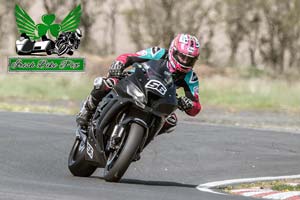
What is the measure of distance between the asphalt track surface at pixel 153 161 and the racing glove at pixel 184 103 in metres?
0.95

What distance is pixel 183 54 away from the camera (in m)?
12.2

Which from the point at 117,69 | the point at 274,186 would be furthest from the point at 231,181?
the point at 117,69

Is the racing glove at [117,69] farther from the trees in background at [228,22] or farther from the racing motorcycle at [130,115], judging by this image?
the trees in background at [228,22]

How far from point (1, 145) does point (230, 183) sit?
14.0 feet

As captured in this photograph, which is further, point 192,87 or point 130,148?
point 192,87

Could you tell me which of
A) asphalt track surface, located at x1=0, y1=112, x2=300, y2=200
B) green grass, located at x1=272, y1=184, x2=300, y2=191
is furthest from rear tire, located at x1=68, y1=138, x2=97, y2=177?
green grass, located at x1=272, y1=184, x2=300, y2=191

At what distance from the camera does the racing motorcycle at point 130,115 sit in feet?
39.3

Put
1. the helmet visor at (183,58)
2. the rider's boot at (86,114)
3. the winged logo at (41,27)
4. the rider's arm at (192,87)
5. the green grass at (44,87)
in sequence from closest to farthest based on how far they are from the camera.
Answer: the helmet visor at (183,58)
the rider's arm at (192,87)
the rider's boot at (86,114)
the green grass at (44,87)
the winged logo at (41,27)

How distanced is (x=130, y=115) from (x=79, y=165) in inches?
53.6

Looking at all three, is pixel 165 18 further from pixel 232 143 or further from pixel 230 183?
pixel 230 183

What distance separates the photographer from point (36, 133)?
1888 cm

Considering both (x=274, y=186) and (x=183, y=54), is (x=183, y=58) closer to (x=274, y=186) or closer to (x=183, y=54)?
(x=183, y=54)

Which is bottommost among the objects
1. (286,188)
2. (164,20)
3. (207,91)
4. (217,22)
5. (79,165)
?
(217,22)

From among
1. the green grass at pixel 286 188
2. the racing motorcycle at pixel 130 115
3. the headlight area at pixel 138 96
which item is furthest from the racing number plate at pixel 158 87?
the green grass at pixel 286 188
